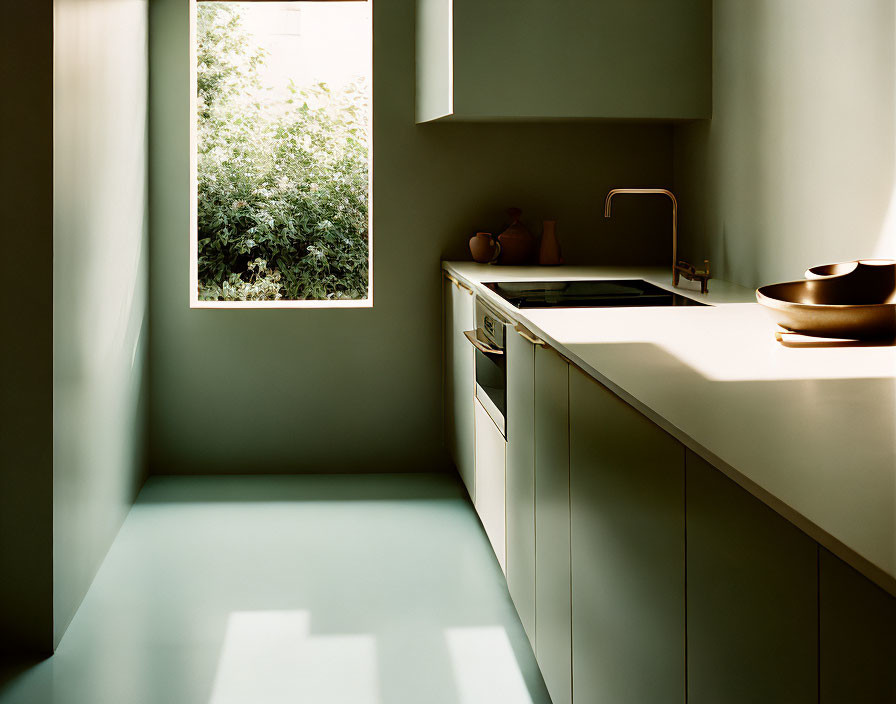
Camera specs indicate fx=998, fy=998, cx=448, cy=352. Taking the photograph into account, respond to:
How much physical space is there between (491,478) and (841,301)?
1385 millimetres

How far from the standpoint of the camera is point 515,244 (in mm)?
4348

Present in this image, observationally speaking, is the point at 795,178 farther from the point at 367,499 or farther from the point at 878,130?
the point at 367,499

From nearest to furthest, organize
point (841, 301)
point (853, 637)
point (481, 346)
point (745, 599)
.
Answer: point (853, 637)
point (745, 599)
point (841, 301)
point (481, 346)

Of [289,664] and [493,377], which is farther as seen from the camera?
[493,377]

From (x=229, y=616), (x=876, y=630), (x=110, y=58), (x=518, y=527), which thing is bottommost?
(x=229, y=616)

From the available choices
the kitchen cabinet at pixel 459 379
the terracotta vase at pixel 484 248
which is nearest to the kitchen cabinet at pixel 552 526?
the kitchen cabinet at pixel 459 379

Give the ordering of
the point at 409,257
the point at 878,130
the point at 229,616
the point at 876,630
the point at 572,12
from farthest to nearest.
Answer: the point at 409,257, the point at 572,12, the point at 229,616, the point at 878,130, the point at 876,630

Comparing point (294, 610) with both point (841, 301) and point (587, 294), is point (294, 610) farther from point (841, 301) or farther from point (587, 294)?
point (841, 301)

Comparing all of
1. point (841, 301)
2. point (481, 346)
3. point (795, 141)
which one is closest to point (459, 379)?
point (481, 346)

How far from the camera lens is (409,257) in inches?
181

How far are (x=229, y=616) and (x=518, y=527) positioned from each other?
0.95 m

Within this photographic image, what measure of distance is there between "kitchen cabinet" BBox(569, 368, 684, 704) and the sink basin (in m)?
1.08

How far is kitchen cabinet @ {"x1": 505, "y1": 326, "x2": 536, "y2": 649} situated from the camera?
102 inches

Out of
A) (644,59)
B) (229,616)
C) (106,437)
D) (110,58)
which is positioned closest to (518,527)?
(229,616)
